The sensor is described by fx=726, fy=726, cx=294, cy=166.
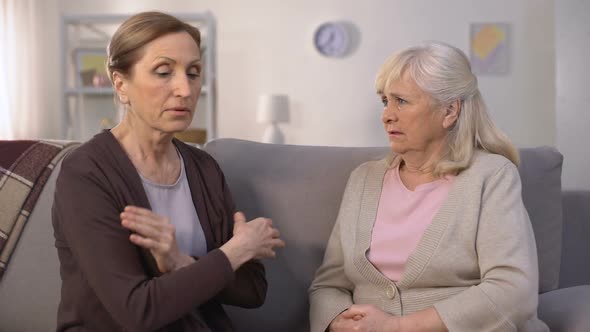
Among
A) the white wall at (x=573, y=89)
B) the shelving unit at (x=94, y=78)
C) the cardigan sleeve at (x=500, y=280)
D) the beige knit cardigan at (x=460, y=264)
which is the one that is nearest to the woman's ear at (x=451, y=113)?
the beige knit cardigan at (x=460, y=264)

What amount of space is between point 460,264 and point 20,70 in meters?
5.07

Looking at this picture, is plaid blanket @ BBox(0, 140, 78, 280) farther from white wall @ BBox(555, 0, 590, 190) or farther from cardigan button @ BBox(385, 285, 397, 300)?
white wall @ BBox(555, 0, 590, 190)

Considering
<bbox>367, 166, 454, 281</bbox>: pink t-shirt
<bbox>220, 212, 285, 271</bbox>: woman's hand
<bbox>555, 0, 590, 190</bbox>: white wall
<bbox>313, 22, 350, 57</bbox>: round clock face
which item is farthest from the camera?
<bbox>313, 22, 350, 57</bbox>: round clock face

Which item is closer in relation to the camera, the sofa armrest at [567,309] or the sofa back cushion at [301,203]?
the sofa armrest at [567,309]

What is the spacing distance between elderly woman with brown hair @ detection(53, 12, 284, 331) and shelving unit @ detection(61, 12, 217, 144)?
162 inches

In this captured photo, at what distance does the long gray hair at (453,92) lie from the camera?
70.4 inches

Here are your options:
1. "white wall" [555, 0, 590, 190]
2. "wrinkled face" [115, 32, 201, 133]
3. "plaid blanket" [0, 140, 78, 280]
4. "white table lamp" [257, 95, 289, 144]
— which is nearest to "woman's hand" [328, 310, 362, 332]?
"wrinkled face" [115, 32, 201, 133]

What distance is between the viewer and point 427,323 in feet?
5.36

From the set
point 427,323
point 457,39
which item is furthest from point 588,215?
point 457,39

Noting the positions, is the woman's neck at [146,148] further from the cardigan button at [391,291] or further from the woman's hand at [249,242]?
the cardigan button at [391,291]

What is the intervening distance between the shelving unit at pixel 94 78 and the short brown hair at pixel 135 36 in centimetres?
419

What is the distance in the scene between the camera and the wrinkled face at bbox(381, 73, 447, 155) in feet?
5.90

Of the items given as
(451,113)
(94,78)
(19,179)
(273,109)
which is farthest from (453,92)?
(94,78)

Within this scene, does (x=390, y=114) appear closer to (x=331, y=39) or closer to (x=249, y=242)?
(x=249, y=242)
